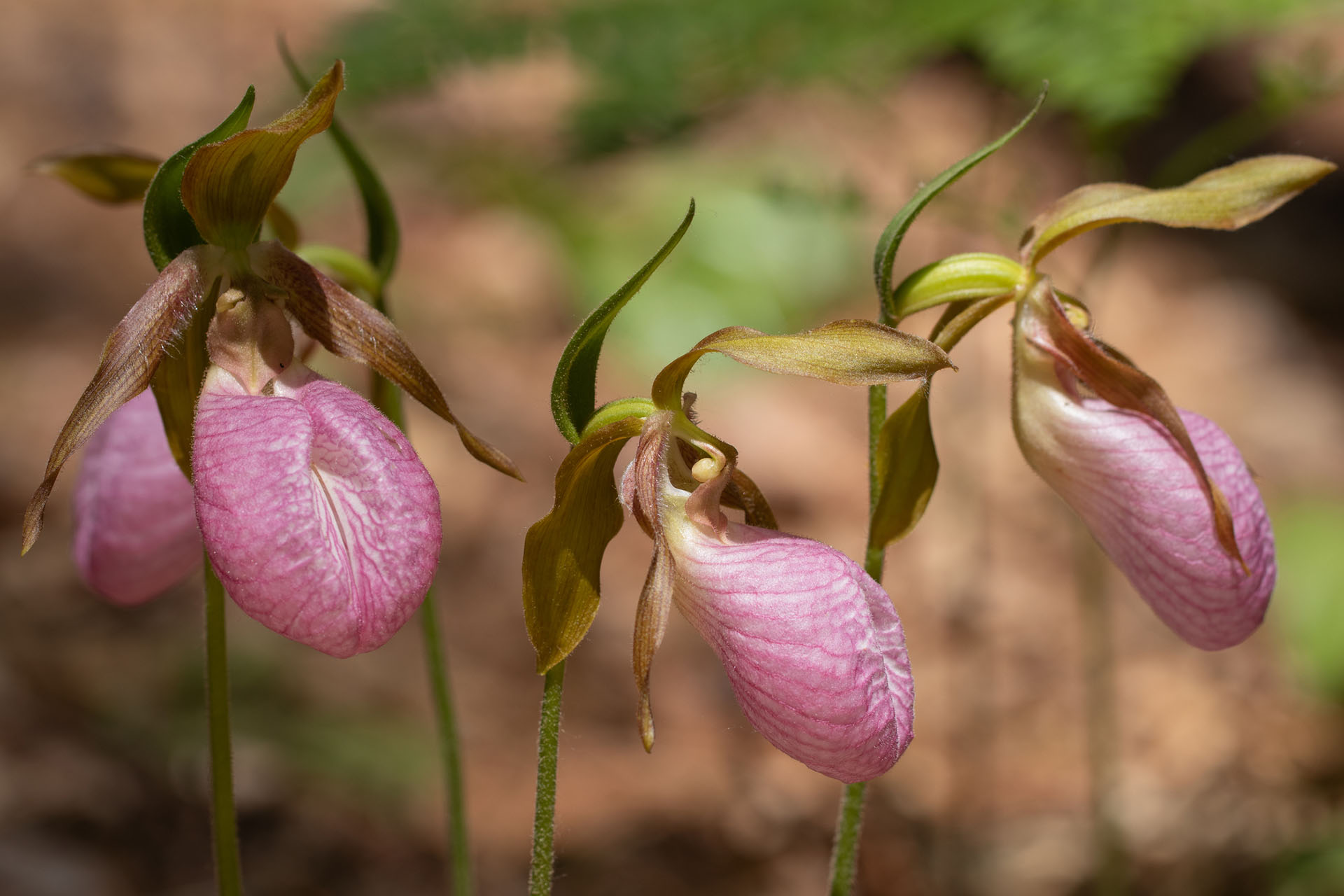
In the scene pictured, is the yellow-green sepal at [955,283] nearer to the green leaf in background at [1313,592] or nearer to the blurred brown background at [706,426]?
the blurred brown background at [706,426]

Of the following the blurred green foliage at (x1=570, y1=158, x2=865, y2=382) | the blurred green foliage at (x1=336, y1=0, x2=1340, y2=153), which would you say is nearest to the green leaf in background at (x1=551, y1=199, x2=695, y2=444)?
the blurred green foliage at (x1=336, y1=0, x2=1340, y2=153)

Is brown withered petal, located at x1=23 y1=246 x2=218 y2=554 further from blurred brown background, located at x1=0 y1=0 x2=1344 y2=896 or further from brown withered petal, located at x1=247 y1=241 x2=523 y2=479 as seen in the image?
blurred brown background, located at x1=0 y1=0 x2=1344 y2=896

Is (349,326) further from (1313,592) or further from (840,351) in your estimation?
(1313,592)

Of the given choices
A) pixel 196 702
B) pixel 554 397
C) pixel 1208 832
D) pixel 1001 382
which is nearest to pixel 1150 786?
pixel 1208 832

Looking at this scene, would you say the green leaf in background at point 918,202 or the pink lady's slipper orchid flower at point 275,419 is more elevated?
the green leaf in background at point 918,202

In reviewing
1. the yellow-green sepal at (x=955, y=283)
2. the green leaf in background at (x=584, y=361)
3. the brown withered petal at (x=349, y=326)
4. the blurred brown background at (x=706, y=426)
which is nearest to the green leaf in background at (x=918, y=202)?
the yellow-green sepal at (x=955, y=283)

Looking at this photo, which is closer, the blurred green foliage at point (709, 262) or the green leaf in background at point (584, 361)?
the green leaf in background at point (584, 361)
